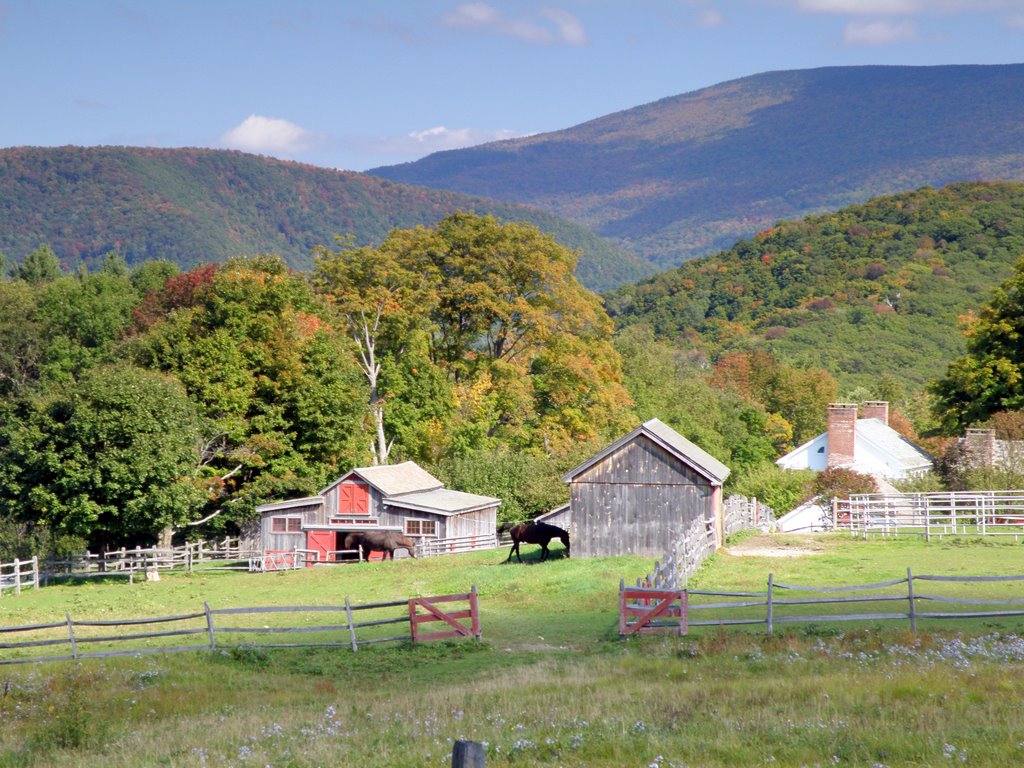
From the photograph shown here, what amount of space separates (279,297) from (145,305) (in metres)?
10.6

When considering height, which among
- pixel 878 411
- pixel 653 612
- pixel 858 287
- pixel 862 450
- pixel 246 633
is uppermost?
pixel 858 287

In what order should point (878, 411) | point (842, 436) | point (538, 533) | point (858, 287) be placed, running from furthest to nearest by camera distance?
point (858, 287)
point (878, 411)
point (842, 436)
point (538, 533)

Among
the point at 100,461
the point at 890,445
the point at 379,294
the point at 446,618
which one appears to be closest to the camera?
the point at 446,618

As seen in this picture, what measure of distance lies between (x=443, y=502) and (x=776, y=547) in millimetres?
16709

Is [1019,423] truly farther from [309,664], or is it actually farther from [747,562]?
[309,664]

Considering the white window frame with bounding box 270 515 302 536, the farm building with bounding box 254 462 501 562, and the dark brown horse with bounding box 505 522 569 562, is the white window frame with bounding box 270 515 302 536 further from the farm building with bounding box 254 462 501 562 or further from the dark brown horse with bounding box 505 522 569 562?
the dark brown horse with bounding box 505 522 569 562

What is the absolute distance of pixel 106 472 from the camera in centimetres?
4328

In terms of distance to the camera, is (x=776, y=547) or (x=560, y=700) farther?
(x=776, y=547)

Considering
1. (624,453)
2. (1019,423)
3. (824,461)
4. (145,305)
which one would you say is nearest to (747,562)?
(624,453)

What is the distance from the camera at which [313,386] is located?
5300 centimetres

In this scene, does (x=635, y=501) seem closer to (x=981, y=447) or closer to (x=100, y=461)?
(x=981, y=447)

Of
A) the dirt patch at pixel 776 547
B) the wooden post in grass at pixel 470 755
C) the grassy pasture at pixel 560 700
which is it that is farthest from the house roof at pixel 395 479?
the wooden post in grass at pixel 470 755

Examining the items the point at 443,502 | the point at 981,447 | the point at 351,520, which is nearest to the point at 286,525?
the point at 351,520

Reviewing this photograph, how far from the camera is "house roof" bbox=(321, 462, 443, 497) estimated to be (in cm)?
4962
